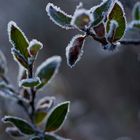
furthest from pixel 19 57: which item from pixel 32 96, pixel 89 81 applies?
pixel 89 81

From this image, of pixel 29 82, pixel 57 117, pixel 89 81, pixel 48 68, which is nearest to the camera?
pixel 29 82

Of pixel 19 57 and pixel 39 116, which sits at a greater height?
pixel 19 57

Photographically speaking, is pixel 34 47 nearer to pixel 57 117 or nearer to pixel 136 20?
pixel 57 117

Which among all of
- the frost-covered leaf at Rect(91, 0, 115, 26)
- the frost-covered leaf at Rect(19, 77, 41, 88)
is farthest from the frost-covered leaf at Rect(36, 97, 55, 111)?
the frost-covered leaf at Rect(91, 0, 115, 26)

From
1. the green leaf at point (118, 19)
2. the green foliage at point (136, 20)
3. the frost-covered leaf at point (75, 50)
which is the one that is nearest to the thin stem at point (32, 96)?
the frost-covered leaf at point (75, 50)

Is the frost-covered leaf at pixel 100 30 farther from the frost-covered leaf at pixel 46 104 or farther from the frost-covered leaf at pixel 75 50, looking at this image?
the frost-covered leaf at pixel 46 104

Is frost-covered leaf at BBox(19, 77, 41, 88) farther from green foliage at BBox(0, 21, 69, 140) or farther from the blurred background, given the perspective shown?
the blurred background
